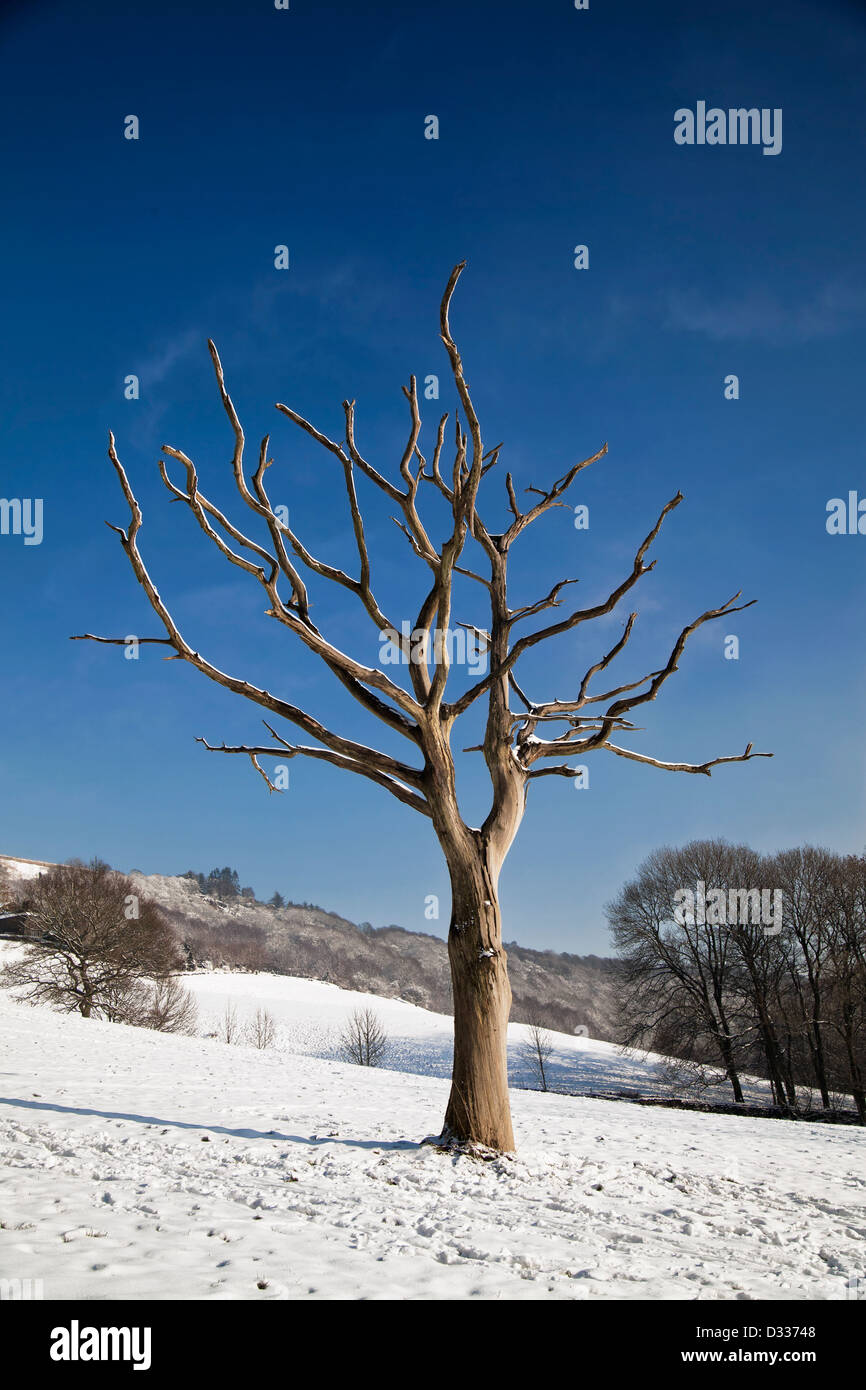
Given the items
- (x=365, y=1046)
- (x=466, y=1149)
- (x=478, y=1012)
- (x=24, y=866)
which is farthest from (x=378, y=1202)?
(x=24, y=866)

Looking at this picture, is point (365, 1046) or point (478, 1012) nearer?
point (478, 1012)

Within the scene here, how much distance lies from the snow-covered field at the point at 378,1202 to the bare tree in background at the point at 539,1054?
2415 cm

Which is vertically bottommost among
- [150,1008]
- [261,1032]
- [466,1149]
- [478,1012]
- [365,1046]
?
[365,1046]

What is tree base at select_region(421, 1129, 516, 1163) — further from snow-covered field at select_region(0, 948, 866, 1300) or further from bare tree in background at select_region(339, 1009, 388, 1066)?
bare tree in background at select_region(339, 1009, 388, 1066)

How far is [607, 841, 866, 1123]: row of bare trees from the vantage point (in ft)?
87.5

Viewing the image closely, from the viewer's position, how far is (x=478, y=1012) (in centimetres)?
745

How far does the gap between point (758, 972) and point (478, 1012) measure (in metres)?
26.7

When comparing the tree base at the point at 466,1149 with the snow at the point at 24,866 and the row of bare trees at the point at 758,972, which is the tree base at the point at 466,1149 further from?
the snow at the point at 24,866

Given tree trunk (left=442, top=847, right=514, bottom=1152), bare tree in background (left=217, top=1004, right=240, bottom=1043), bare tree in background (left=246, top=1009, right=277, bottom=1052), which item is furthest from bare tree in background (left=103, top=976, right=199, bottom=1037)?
tree trunk (left=442, top=847, right=514, bottom=1152)

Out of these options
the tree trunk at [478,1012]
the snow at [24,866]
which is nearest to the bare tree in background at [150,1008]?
the tree trunk at [478,1012]

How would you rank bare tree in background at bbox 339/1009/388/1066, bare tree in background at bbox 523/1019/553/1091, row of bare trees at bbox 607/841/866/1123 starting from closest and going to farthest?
row of bare trees at bbox 607/841/866/1123 → bare tree in background at bbox 523/1019/553/1091 → bare tree in background at bbox 339/1009/388/1066

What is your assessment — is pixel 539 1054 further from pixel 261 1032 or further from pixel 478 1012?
pixel 478 1012

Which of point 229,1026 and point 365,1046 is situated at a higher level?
point 229,1026

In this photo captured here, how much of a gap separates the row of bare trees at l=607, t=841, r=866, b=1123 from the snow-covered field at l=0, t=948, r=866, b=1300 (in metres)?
16.6
